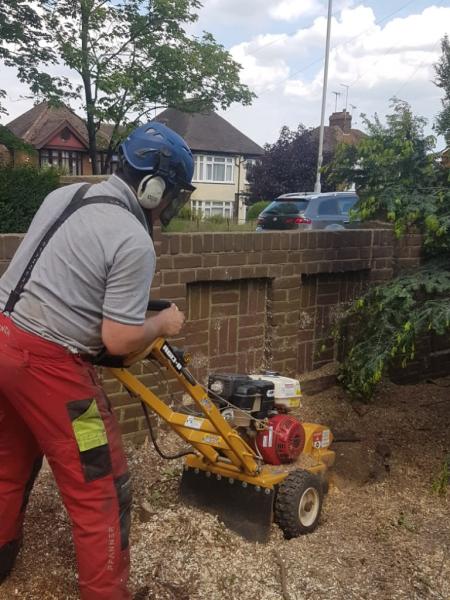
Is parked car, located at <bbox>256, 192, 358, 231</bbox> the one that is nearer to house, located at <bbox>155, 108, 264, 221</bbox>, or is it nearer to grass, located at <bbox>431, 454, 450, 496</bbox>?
grass, located at <bbox>431, 454, 450, 496</bbox>

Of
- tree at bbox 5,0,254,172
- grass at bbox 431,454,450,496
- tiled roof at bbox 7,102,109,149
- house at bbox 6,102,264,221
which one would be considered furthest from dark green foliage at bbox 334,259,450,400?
house at bbox 6,102,264,221

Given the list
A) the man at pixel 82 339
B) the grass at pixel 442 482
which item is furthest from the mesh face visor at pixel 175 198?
the grass at pixel 442 482

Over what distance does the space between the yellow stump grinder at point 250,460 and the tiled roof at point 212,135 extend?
39.7 m

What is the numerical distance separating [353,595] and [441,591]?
45cm

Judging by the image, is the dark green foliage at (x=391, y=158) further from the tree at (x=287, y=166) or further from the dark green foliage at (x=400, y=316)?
the tree at (x=287, y=166)

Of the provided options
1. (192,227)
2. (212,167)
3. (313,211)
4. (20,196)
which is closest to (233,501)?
(20,196)

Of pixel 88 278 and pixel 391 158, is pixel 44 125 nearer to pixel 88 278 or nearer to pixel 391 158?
pixel 391 158

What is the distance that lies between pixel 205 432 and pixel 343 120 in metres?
40.7

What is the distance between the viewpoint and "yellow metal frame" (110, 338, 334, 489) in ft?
10.0

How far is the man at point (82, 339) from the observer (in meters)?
2.48

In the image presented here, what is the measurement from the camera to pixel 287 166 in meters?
32.5

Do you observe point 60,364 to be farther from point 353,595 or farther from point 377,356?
point 377,356

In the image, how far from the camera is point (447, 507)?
13.6 feet

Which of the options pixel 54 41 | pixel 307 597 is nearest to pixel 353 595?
pixel 307 597
